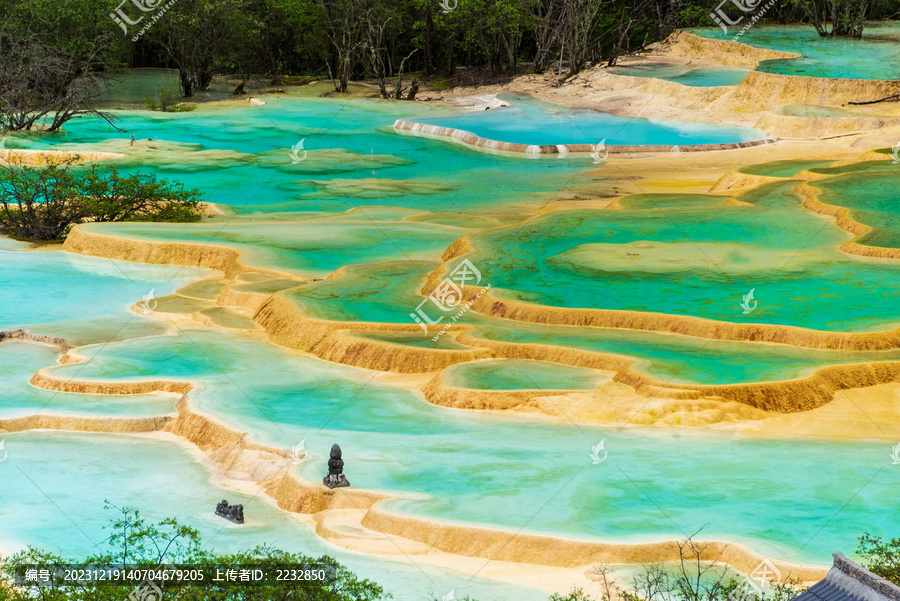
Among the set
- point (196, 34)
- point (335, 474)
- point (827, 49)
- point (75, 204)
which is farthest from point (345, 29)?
point (335, 474)

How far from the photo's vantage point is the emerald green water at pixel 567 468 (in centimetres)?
1077

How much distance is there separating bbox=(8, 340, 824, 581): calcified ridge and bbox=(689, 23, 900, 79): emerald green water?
1246 inches

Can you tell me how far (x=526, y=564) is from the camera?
1034 cm

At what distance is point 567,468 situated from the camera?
40.3 ft

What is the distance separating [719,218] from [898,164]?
6.81m

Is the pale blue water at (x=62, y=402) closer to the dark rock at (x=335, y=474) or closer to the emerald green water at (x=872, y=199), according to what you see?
the dark rock at (x=335, y=474)

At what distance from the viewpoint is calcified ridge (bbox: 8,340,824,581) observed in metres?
10.0

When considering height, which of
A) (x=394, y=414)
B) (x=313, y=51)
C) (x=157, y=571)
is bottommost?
(x=394, y=414)

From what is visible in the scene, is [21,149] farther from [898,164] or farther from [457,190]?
[898,164]

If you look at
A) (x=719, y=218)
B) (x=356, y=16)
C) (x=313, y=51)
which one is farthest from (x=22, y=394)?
(x=313, y=51)

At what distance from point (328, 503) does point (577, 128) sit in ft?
101

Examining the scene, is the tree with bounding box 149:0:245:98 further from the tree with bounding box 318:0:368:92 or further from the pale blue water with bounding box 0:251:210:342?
the pale blue water with bounding box 0:251:210:342

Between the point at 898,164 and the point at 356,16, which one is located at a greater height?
the point at 356,16

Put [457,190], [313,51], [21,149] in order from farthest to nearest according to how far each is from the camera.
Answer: [313,51], [21,149], [457,190]
